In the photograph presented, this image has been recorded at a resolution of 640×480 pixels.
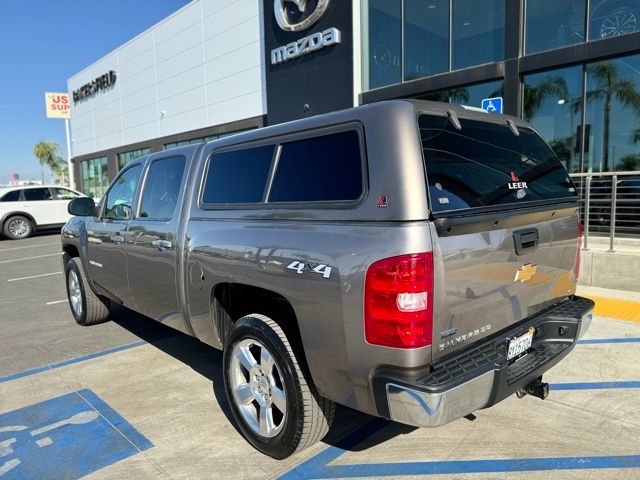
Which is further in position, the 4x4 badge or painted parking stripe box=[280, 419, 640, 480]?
painted parking stripe box=[280, 419, 640, 480]

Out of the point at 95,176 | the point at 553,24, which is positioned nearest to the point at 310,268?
the point at 553,24

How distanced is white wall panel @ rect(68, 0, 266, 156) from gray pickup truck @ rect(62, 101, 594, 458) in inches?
564

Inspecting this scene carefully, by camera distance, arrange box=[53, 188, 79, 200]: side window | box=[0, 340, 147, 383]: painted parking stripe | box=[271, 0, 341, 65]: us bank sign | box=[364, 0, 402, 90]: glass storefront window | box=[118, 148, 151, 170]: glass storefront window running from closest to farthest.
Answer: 1. box=[0, 340, 147, 383]: painted parking stripe
2. box=[364, 0, 402, 90]: glass storefront window
3. box=[271, 0, 341, 65]: us bank sign
4. box=[53, 188, 79, 200]: side window
5. box=[118, 148, 151, 170]: glass storefront window

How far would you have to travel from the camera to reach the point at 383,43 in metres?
12.8

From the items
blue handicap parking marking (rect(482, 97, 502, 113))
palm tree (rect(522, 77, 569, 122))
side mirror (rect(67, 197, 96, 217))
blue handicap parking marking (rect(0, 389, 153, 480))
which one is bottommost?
blue handicap parking marking (rect(0, 389, 153, 480))

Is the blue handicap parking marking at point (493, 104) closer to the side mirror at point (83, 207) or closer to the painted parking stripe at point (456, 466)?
the painted parking stripe at point (456, 466)

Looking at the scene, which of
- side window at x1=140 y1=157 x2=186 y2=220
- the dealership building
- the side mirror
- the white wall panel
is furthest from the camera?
the white wall panel

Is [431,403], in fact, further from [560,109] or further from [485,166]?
[560,109]

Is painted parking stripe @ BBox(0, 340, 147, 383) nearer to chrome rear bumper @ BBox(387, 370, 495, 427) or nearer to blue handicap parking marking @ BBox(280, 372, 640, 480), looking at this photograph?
blue handicap parking marking @ BBox(280, 372, 640, 480)

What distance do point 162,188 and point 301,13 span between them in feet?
40.4

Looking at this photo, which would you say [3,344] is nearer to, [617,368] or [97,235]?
[97,235]

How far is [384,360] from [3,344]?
501 cm

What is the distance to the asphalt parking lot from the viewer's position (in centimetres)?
279

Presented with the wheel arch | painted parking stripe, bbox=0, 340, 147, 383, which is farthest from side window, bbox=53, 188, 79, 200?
the wheel arch
